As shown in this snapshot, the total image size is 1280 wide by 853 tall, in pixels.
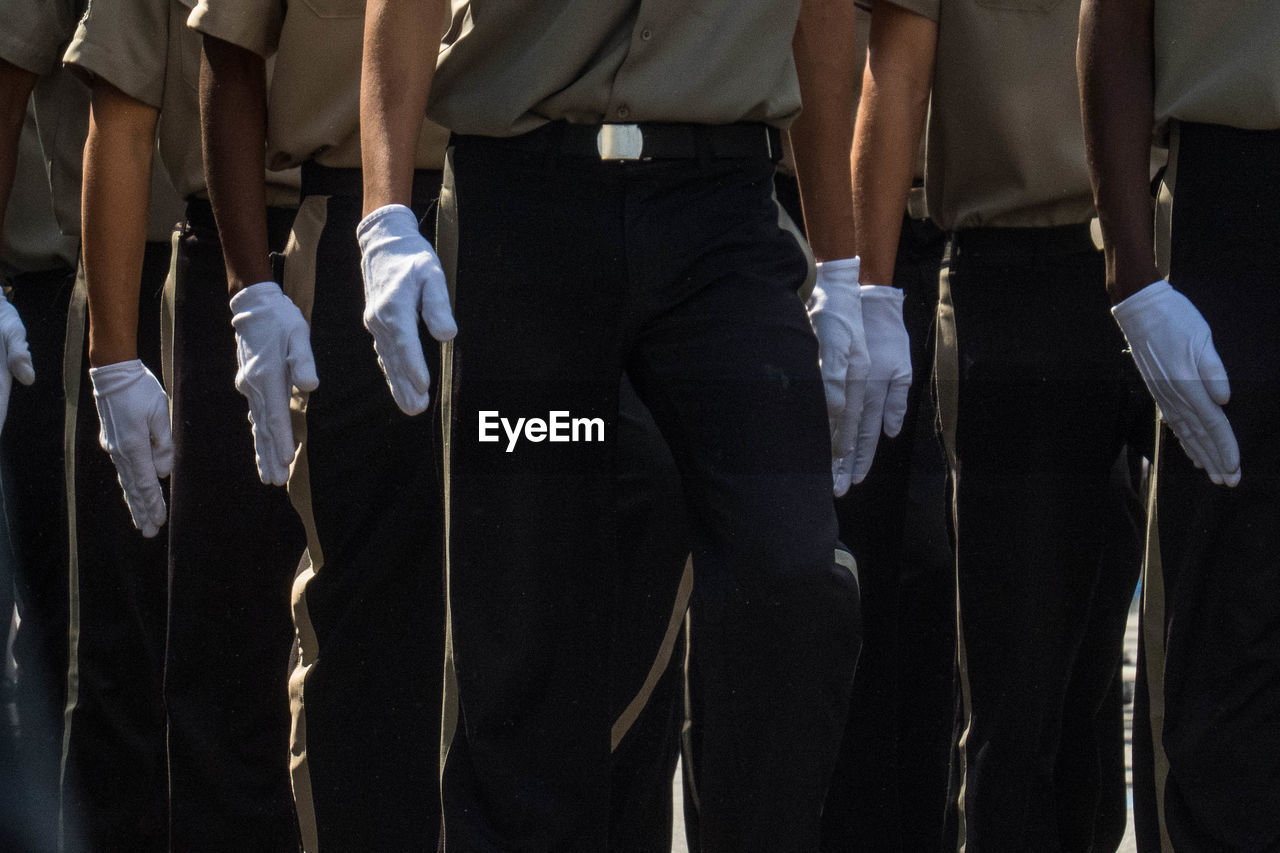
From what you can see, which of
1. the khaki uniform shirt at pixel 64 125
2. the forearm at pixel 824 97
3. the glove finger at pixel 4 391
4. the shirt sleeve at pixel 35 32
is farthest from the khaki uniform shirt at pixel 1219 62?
the glove finger at pixel 4 391

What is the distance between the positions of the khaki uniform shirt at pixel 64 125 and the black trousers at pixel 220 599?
470mm

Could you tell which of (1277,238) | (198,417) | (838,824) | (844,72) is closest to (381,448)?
(198,417)

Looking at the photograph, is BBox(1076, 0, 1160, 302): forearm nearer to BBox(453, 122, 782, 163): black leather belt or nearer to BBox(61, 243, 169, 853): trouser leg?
BBox(453, 122, 782, 163): black leather belt

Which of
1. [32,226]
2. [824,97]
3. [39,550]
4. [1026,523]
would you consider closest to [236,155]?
[824,97]

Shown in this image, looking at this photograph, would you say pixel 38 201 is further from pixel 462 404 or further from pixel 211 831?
pixel 462 404

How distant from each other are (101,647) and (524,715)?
1.33m

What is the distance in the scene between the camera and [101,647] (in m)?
3.12

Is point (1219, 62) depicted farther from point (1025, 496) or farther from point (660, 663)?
point (660, 663)

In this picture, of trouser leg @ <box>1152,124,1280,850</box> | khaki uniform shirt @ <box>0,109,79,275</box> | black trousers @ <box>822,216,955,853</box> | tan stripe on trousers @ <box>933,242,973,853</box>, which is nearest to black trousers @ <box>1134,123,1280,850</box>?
trouser leg @ <box>1152,124,1280,850</box>

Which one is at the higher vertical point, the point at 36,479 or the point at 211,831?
the point at 36,479

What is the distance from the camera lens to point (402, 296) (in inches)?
81.8

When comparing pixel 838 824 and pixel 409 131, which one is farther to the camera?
pixel 838 824

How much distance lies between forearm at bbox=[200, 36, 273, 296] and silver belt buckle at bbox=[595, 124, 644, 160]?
76 centimetres

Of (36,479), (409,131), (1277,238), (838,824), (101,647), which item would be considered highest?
(409,131)
